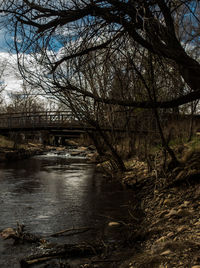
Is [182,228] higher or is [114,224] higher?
[182,228]

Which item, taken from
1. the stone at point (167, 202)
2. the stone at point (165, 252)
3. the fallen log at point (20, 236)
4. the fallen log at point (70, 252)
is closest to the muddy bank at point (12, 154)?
the fallen log at point (20, 236)

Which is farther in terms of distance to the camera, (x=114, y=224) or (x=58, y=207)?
(x=58, y=207)

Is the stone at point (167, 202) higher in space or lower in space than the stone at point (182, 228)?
lower

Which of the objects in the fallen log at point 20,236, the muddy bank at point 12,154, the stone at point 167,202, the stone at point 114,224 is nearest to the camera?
the fallen log at point 20,236

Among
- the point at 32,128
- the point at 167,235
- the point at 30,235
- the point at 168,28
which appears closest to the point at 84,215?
the point at 30,235

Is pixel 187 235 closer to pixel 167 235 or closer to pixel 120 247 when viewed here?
pixel 167 235

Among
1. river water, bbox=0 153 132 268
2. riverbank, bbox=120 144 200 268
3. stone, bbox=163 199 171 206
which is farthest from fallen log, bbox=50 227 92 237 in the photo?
stone, bbox=163 199 171 206

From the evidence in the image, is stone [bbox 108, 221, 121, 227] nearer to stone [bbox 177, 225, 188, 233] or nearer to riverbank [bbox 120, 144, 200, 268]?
riverbank [bbox 120, 144, 200, 268]

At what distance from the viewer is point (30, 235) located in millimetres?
5383

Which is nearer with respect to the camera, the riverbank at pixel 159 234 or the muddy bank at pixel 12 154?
the riverbank at pixel 159 234

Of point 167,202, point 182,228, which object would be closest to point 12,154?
point 167,202

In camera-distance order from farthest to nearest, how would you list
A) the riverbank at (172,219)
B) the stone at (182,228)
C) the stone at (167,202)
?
the stone at (167,202) < the stone at (182,228) < the riverbank at (172,219)

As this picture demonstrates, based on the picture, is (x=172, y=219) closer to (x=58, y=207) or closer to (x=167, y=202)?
(x=167, y=202)

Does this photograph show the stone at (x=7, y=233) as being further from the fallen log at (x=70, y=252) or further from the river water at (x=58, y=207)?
the fallen log at (x=70, y=252)
